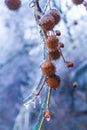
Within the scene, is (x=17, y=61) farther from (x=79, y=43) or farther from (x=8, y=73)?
(x=79, y=43)

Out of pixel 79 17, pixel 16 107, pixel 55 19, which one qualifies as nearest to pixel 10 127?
pixel 16 107

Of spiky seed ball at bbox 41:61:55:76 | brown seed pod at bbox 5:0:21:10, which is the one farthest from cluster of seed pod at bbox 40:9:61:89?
brown seed pod at bbox 5:0:21:10

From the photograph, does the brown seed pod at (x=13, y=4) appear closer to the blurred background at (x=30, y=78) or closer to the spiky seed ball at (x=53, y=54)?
the spiky seed ball at (x=53, y=54)

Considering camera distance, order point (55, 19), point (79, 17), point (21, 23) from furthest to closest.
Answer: point (21, 23) → point (79, 17) → point (55, 19)

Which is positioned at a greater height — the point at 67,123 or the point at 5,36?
the point at 5,36

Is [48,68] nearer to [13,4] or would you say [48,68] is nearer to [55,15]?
[55,15]

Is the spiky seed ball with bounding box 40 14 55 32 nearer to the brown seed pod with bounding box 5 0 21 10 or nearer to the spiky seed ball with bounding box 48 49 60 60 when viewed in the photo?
the spiky seed ball with bounding box 48 49 60 60
